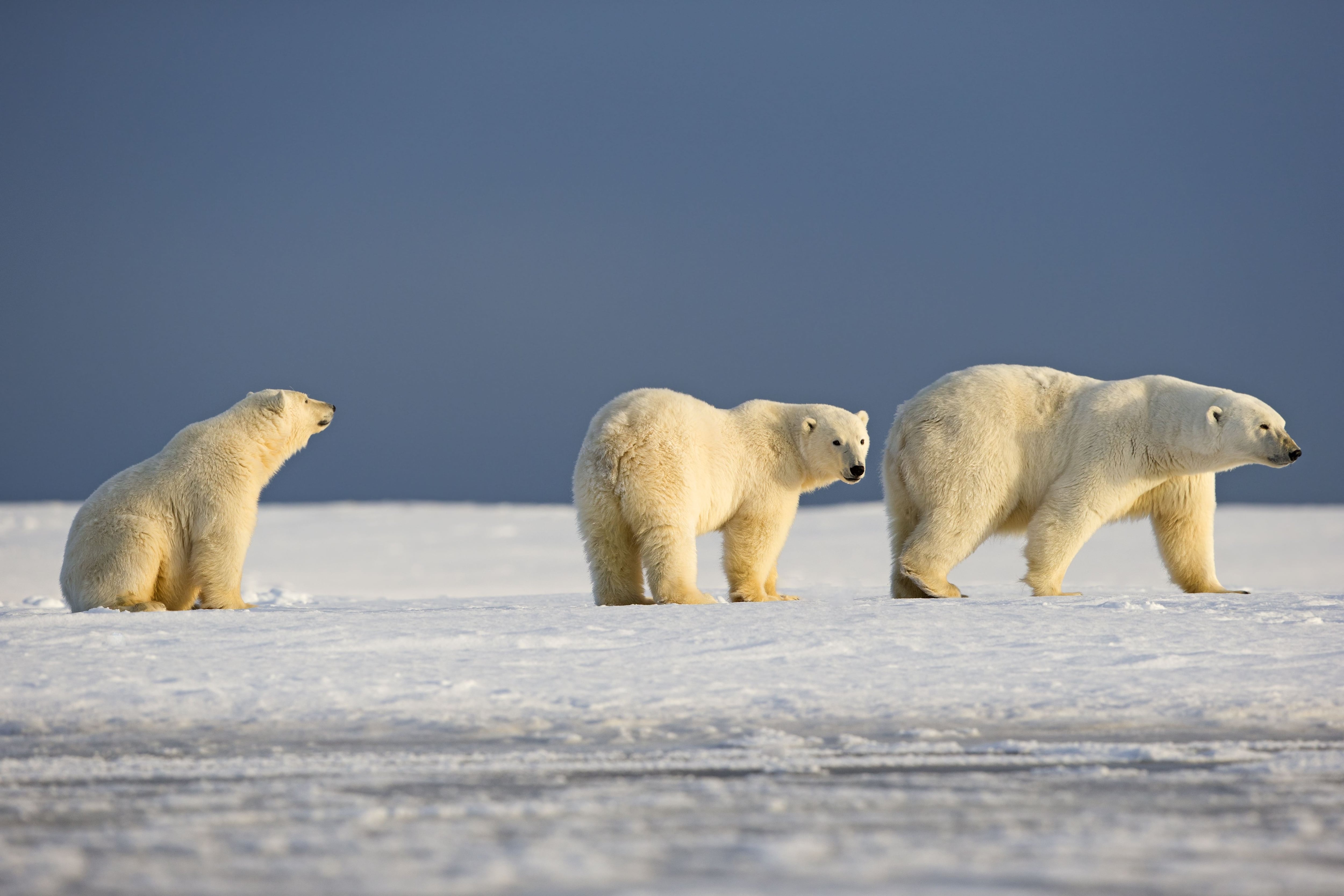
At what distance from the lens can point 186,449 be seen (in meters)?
7.46

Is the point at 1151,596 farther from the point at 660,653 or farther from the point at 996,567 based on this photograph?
the point at 996,567

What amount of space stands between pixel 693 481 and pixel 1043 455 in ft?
7.67

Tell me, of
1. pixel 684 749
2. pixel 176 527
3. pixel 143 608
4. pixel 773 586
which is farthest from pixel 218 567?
pixel 684 749

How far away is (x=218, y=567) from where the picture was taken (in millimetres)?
7273

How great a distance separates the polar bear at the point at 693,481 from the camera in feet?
23.5

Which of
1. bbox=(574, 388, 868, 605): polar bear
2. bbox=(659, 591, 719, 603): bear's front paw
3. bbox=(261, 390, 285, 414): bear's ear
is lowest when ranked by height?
bbox=(659, 591, 719, 603): bear's front paw

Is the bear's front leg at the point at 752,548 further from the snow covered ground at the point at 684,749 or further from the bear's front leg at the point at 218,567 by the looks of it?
the bear's front leg at the point at 218,567


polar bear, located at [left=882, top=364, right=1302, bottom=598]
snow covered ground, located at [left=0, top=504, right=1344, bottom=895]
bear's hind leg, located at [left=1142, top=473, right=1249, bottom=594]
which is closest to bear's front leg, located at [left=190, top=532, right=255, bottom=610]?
snow covered ground, located at [left=0, top=504, right=1344, bottom=895]

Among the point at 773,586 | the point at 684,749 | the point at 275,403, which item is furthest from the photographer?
the point at 773,586

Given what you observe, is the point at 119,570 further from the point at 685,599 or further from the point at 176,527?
the point at 685,599

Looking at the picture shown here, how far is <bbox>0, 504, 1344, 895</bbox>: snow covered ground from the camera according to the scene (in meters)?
2.32

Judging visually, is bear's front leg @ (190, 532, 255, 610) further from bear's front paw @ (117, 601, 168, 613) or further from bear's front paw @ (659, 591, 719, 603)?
bear's front paw @ (659, 591, 719, 603)

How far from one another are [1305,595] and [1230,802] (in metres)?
5.50

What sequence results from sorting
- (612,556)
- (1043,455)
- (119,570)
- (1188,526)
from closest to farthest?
1. (119,570)
2. (612,556)
3. (1043,455)
4. (1188,526)
